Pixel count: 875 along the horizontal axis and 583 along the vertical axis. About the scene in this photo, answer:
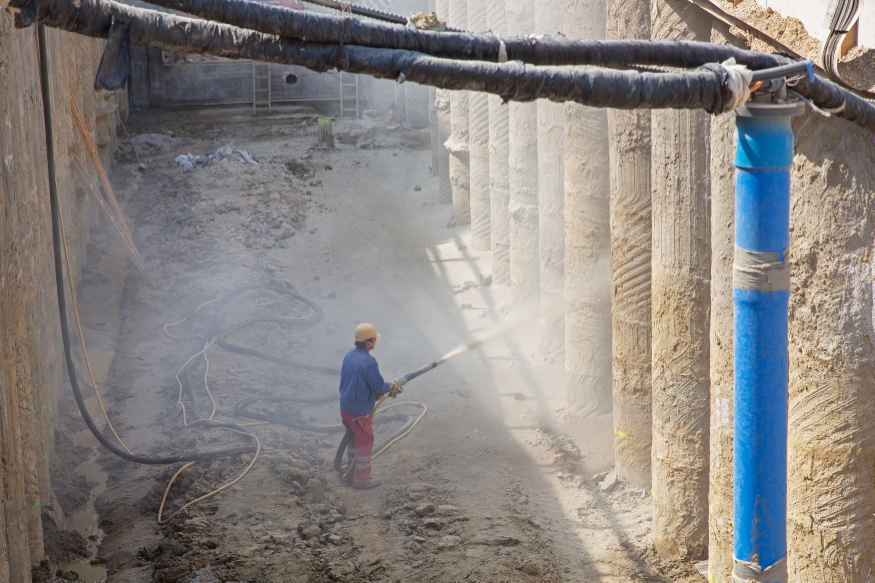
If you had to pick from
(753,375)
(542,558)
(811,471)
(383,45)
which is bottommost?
(542,558)

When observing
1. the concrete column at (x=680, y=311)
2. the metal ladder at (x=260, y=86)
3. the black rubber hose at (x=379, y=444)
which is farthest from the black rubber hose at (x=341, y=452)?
the metal ladder at (x=260, y=86)

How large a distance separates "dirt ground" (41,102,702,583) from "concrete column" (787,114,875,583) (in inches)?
68.4

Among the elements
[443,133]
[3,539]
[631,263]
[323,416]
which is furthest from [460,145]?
[3,539]

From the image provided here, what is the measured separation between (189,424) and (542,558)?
4.01 m

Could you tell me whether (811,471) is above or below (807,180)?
below

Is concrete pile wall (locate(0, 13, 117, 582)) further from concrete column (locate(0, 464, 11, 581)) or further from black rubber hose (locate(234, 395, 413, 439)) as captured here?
black rubber hose (locate(234, 395, 413, 439))

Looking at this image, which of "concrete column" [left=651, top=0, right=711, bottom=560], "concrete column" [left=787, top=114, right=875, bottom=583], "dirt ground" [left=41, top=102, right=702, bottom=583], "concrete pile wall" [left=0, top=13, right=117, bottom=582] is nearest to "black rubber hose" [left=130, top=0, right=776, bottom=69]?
"concrete column" [left=787, top=114, right=875, bottom=583]

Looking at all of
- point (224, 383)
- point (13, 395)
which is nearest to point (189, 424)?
point (224, 383)

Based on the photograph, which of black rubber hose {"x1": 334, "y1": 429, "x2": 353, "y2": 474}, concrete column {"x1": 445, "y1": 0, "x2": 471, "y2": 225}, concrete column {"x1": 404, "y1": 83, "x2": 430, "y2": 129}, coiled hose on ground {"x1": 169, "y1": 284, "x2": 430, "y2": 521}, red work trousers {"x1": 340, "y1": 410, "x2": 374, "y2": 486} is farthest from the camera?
concrete column {"x1": 404, "y1": 83, "x2": 430, "y2": 129}

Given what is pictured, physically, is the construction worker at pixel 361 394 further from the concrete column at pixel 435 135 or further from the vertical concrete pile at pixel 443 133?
the concrete column at pixel 435 135

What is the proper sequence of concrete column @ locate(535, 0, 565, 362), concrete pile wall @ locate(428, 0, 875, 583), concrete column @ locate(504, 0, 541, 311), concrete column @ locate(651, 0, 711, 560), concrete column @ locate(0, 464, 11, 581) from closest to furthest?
concrete pile wall @ locate(428, 0, 875, 583) → concrete column @ locate(0, 464, 11, 581) → concrete column @ locate(651, 0, 711, 560) → concrete column @ locate(535, 0, 565, 362) → concrete column @ locate(504, 0, 541, 311)

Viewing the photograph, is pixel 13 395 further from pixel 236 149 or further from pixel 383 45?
pixel 236 149

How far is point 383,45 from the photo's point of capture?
286cm

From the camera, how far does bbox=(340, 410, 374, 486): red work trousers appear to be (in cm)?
757
